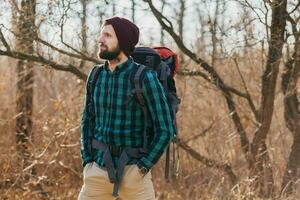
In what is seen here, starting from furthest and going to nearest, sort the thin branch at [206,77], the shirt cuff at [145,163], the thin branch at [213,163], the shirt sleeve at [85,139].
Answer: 1. the thin branch at [213,163]
2. the thin branch at [206,77]
3. the shirt sleeve at [85,139]
4. the shirt cuff at [145,163]

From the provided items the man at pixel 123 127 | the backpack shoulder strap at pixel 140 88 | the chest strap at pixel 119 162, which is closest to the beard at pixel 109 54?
the man at pixel 123 127

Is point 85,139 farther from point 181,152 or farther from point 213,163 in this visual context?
point 181,152

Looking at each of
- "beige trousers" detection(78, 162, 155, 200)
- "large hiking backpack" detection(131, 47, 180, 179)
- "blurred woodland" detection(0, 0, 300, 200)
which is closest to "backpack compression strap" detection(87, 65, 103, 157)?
"beige trousers" detection(78, 162, 155, 200)

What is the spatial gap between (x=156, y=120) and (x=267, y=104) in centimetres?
378

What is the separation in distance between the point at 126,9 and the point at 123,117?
3.49 meters

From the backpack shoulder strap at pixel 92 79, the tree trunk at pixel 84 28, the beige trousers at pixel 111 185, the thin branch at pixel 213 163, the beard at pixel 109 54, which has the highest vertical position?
the tree trunk at pixel 84 28

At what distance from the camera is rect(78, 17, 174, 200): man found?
347cm

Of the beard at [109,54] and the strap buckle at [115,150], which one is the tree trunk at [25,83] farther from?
the strap buckle at [115,150]

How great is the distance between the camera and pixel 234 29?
21.2ft

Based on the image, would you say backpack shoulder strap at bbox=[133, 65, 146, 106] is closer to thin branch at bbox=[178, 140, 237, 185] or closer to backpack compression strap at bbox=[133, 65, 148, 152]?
backpack compression strap at bbox=[133, 65, 148, 152]

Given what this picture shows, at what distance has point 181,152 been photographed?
8.28 meters

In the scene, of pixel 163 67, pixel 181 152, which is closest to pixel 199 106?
pixel 181 152

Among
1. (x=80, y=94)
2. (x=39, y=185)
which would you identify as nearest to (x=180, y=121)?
(x=80, y=94)

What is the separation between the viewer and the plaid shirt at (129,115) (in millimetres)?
3469
